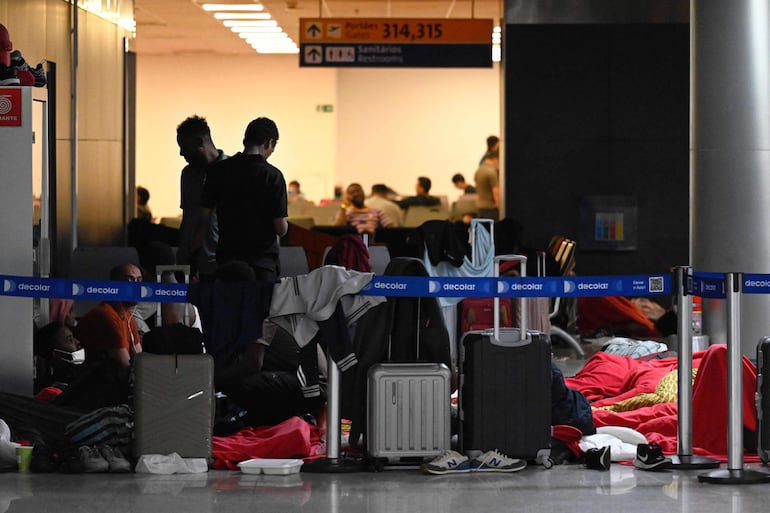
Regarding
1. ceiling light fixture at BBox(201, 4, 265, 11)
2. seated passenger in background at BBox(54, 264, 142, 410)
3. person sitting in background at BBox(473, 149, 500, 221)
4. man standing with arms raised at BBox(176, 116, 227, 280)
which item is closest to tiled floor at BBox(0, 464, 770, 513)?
seated passenger in background at BBox(54, 264, 142, 410)

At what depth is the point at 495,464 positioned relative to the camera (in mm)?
7168

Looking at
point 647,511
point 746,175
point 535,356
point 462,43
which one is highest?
point 462,43

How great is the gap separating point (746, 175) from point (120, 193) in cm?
898

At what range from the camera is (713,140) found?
11414 mm

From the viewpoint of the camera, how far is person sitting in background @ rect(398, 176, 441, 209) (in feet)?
61.2

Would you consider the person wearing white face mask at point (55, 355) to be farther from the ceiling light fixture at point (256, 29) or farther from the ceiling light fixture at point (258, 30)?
the ceiling light fixture at point (256, 29)

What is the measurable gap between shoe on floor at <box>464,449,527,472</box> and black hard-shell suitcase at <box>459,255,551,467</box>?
92 millimetres

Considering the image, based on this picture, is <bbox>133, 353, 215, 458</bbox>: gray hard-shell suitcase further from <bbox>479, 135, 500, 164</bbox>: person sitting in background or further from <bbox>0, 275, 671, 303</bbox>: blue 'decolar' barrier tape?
<bbox>479, 135, 500, 164</bbox>: person sitting in background

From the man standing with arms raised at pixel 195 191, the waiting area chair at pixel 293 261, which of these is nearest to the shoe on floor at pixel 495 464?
the man standing with arms raised at pixel 195 191

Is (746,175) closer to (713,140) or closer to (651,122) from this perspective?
(713,140)

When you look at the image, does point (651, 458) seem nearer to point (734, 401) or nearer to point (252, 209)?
point (734, 401)

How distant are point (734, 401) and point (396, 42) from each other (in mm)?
12024

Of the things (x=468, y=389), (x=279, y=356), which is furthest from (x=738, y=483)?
(x=279, y=356)

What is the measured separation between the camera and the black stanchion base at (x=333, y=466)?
7.16 m
